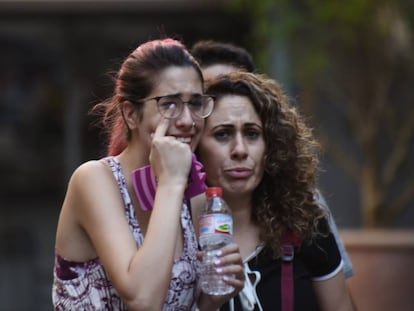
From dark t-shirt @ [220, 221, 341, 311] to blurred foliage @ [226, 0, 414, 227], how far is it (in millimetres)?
5920

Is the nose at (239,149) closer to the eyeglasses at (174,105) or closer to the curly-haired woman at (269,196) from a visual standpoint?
the curly-haired woman at (269,196)

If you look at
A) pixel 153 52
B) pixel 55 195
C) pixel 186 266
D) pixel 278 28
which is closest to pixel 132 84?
pixel 153 52

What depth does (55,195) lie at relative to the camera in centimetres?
1197

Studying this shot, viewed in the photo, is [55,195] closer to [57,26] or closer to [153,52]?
[57,26]

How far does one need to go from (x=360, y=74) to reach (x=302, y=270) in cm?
669

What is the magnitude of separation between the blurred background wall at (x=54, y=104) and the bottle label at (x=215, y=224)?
769 centimetres

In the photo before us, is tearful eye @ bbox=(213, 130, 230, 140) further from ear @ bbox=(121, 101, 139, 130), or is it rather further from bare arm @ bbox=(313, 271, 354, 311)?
bare arm @ bbox=(313, 271, 354, 311)

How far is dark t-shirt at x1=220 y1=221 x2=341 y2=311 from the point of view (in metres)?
3.67

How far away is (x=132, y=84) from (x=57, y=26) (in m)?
8.34

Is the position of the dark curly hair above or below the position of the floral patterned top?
above

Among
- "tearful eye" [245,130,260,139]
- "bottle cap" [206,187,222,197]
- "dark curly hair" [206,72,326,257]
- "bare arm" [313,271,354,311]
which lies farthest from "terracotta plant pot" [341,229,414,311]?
"bottle cap" [206,187,222,197]

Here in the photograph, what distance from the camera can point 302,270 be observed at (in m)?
3.78

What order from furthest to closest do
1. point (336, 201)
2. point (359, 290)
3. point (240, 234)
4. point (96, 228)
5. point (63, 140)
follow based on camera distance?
point (63, 140)
point (336, 201)
point (359, 290)
point (240, 234)
point (96, 228)

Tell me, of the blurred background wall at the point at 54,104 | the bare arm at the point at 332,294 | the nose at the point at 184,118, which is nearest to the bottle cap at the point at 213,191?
the nose at the point at 184,118
